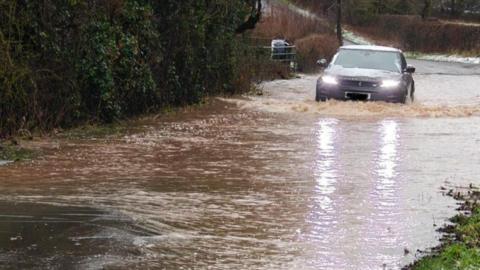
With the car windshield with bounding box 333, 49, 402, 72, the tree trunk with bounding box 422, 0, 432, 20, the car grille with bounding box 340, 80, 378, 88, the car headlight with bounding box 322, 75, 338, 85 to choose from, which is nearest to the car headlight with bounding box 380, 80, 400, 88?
the car grille with bounding box 340, 80, 378, 88

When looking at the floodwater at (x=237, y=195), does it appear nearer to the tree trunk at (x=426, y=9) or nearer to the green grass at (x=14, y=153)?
the green grass at (x=14, y=153)

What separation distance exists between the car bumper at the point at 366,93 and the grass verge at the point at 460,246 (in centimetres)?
968

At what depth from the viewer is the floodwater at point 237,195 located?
6.88 metres

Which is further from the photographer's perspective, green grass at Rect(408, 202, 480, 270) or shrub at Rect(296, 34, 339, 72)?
shrub at Rect(296, 34, 339, 72)

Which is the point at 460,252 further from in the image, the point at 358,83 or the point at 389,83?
the point at 389,83

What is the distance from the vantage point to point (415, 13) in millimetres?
77062

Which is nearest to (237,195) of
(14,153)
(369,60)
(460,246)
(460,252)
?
(460,246)

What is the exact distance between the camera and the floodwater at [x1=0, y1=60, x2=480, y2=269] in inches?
271

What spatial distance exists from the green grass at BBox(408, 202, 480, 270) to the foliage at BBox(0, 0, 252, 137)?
7280 mm

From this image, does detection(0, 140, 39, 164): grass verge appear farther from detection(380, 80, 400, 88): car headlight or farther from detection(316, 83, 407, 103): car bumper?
detection(380, 80, 400, 88): car headlight

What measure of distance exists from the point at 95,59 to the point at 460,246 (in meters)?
8.91

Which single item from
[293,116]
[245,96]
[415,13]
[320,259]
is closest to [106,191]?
[320,259]

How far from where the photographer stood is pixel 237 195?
30.6ft

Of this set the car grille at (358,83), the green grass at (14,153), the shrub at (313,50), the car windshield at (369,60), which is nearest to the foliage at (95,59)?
the green grass at (14,153)
